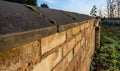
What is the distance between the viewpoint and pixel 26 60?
54.5 inches

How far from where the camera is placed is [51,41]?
1.91 m

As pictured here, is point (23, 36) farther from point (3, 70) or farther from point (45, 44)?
point (45, 44)

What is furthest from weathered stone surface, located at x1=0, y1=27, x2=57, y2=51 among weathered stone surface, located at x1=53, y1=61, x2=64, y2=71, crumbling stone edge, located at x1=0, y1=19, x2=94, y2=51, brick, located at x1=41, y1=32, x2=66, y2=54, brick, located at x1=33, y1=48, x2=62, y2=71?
weathered stone surface, located at x1=53, y1=61, x2=64, y2=71

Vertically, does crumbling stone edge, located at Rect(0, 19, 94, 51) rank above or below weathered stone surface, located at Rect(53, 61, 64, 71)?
above

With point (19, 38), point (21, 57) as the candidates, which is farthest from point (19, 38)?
point (21, 57)

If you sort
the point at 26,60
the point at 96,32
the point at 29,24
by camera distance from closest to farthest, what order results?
the point at 26,60, the point at 29,24, the point at 96,32

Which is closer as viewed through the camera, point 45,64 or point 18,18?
point 18,18

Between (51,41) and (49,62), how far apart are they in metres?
0.17

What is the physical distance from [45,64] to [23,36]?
55 centimetres

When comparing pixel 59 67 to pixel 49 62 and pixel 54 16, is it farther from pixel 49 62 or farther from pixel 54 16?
pixel 54 16

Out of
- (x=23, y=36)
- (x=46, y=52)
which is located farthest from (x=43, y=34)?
(x=23, y=36)

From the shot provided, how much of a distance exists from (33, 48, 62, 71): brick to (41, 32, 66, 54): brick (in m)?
0.08

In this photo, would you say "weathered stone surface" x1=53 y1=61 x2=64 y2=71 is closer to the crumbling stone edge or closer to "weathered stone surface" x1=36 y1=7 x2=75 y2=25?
"weathered stone surface" x1=36 y1=7 x2=75 y2=25

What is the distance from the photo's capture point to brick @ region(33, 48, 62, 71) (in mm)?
1648
